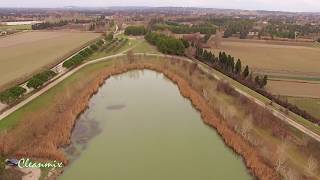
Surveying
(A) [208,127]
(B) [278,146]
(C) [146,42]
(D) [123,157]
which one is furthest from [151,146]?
(C) [146,42]

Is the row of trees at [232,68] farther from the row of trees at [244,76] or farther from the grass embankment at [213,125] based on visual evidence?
the grass embankment at [213,125]

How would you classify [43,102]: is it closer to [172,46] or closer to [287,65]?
[172,46]

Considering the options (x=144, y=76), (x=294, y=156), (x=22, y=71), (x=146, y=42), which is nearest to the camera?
(x=294, y=156)

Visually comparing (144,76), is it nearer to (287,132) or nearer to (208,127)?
(208,127)

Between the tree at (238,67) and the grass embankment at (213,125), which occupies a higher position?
the tree at (238,67)

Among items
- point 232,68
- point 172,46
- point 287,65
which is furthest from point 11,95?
point 287,65

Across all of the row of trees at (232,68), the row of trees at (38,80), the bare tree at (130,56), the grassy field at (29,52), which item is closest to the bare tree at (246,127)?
the row of trees at (232,68)
